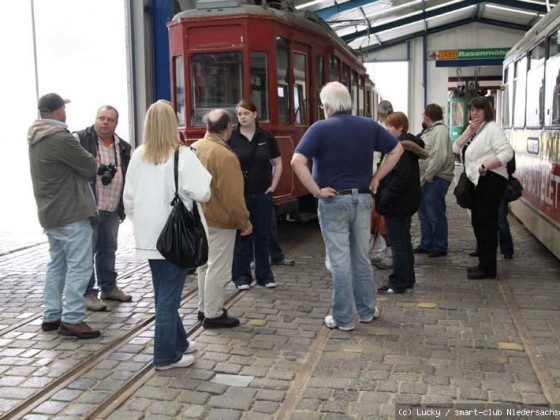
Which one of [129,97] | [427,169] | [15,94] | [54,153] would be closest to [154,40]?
[129,97]

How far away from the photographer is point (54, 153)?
15.0 ft

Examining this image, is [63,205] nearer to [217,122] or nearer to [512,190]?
[217,122]

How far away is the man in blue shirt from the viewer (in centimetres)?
462

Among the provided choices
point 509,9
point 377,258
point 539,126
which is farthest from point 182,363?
point 509,9

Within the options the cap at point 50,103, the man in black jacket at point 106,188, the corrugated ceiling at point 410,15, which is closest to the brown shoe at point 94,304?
the man in black jacket at point 106,188

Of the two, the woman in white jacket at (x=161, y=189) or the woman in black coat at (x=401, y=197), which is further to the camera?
the woman in black coat at (x=401, y=197)

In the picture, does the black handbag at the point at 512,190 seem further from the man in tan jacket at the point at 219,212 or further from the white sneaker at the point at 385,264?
the man in tan jacket at the point at 219,212

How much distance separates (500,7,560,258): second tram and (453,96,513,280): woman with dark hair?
36.3 inches

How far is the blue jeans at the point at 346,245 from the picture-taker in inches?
184

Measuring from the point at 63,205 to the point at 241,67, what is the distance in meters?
3.57

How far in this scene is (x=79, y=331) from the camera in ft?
15.7

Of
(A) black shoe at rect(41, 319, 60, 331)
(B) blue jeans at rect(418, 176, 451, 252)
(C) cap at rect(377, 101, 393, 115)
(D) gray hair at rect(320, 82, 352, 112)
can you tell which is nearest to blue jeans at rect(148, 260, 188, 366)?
(A) black shoe at rect(41, 319, 60, 331)

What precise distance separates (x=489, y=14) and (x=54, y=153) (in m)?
27.5

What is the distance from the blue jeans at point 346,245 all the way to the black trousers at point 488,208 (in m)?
1.80
